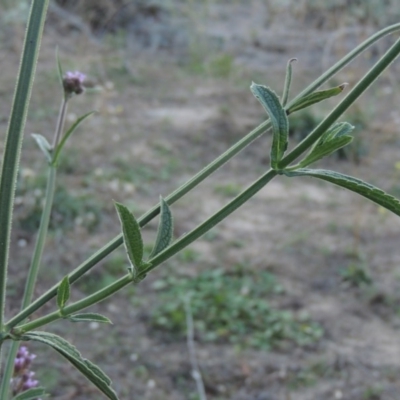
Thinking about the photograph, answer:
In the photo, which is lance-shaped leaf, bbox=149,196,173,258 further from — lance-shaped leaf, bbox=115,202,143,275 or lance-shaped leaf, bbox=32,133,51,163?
lance-shaped leaf, bbox=32,133,51,163

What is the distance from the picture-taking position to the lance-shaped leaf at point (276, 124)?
0.39 meters

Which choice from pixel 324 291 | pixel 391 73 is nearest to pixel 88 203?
pixel 324 291

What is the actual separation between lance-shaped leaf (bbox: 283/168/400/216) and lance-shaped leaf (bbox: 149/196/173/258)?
0.25ft

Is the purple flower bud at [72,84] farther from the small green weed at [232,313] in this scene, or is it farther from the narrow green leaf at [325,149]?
the small green weed at [232,313]

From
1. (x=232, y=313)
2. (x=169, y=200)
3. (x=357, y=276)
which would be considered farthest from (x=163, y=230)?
(x=357, y=276)

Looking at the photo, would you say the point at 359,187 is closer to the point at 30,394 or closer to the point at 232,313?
the point at 30,394

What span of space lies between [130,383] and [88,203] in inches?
39.7

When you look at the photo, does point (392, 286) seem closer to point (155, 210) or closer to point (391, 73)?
point (155, 210)

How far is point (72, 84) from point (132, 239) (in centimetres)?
29

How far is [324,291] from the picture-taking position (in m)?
2.32

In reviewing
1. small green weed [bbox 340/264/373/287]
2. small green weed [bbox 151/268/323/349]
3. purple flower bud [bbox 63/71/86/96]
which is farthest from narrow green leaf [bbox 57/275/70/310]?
small green weed [bbox 340/264/373/287]

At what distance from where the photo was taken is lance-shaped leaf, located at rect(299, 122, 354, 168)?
40cm

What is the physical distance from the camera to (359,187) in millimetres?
371

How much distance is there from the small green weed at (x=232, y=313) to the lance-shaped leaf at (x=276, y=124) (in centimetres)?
165
